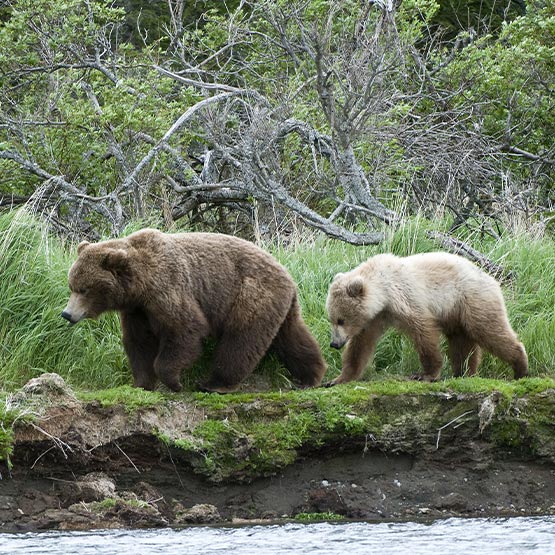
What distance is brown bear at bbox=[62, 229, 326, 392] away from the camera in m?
7.68

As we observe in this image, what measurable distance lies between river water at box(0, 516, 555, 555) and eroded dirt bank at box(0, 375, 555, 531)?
0.96ft

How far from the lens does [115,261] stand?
765cm

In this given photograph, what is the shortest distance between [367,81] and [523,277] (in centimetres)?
241

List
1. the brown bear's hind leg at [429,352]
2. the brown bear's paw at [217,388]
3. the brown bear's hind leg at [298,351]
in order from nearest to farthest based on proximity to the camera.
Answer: the brown bear's paw at [217,388] → the brown bear's hind leg at [429,352] → the brown bear's hind leg at [298,351]

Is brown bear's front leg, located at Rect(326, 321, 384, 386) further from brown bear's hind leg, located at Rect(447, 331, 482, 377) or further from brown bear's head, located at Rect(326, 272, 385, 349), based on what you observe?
brown bear's hind leg, located at Rect(447, 331, 482, 377)

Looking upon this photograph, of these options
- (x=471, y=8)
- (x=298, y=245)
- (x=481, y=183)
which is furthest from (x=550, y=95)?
(x=471, y=8)

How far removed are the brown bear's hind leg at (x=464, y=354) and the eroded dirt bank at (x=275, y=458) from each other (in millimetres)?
1055

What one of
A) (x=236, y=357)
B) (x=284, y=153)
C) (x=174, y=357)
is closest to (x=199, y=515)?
(x=174, y=357)

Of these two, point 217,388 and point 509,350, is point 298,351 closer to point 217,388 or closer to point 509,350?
point 217,388

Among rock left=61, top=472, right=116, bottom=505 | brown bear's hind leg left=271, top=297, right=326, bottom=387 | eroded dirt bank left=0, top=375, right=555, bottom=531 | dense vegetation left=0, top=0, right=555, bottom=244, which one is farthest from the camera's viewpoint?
dense vegetation left=0, top=0, right=555, bottom=244

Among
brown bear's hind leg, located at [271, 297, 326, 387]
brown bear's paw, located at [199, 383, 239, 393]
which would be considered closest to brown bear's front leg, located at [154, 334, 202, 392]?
brown bear's paw, located at [199, 383, 239, 393]

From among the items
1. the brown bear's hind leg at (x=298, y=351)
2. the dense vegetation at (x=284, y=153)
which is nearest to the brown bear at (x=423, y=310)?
the brown bear's hind leg at (x=298, y=351)

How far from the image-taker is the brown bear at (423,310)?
8.24m

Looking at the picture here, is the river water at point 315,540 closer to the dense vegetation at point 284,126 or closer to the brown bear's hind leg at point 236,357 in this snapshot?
the brown bear's hind leg at point 236,357
